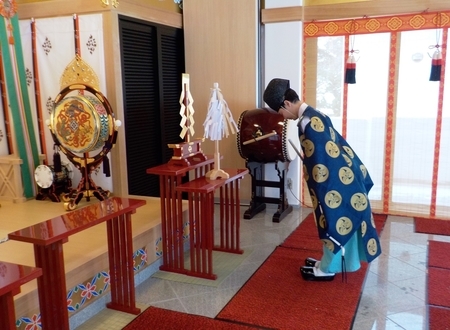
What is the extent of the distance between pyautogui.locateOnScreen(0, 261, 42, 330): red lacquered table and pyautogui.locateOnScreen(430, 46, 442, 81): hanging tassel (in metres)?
3.93

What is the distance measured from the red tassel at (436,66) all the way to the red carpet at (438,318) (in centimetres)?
239

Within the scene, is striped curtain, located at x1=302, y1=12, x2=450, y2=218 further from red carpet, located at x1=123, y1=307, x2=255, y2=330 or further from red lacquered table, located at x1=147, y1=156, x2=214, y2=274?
red carpet, located at x1=123, y1=307, x2=255, y2=330

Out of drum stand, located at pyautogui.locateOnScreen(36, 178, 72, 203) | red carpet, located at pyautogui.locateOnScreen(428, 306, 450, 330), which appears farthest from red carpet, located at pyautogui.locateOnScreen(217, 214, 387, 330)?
drum stand, located at pyautogui.locateOnScreen(36, 178, 72, 203)

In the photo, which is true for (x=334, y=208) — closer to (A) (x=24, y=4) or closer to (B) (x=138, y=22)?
(B) (x=138, y=22)

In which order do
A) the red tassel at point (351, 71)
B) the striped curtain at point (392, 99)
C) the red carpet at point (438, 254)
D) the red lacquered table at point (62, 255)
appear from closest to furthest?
the red lacquered table at point (62, 255) → the red carpet at point (438, 254) → the striped curtain at point (392, 99) → the red tassel at point (351, 71)

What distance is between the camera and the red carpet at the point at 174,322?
2506mm

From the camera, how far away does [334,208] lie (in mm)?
2816

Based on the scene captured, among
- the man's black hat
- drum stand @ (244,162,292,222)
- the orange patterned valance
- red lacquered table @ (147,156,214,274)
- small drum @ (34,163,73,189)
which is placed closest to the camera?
the man's black hat

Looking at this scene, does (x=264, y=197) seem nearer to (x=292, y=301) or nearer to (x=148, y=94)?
(x=148, y=94)

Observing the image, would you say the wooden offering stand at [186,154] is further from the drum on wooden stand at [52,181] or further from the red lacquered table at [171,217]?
the drum on wooden stand at [52,181]

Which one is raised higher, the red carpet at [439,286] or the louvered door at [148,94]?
the louvered door at [148,94]

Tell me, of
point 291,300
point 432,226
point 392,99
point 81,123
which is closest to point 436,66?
point 392,99

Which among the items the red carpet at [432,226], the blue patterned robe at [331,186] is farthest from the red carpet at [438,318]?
the red carpet at [432,226]

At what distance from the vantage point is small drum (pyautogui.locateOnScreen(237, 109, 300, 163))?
434cm
